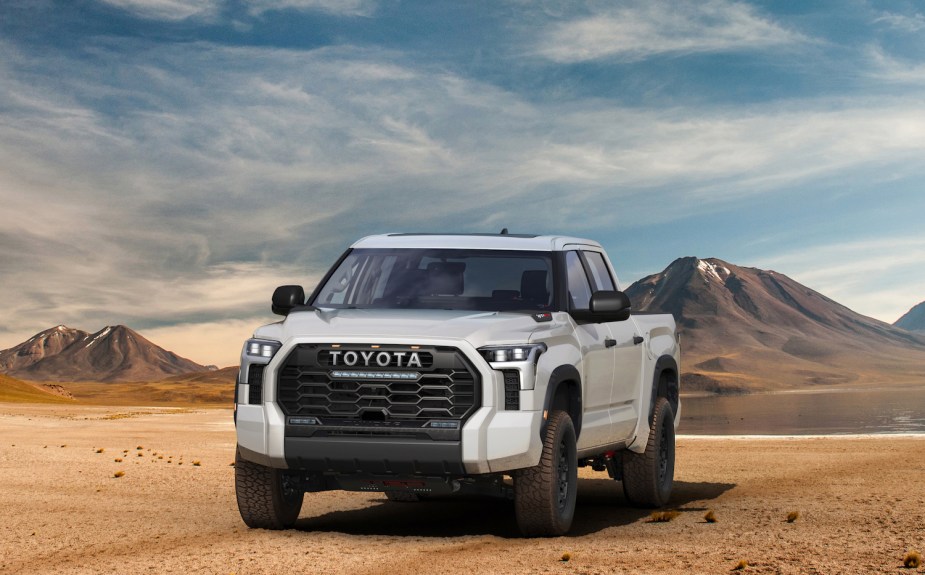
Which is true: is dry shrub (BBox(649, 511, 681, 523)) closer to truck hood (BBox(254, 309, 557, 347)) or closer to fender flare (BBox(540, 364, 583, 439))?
fender flare (BBox(540, 364, 583, 439))

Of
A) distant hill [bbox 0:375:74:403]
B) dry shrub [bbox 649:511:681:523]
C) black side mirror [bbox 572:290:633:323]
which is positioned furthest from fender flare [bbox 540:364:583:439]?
distant hill [bbox 0:375:74:403]

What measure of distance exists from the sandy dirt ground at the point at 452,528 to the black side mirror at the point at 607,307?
1.93 meters

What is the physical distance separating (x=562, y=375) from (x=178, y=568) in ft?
11.2

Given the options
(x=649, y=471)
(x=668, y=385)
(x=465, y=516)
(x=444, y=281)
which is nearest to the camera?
(x=444, y=281)

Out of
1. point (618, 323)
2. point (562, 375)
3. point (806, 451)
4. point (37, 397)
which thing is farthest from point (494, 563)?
point (37, 397)

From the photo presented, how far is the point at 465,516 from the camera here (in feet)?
39.9

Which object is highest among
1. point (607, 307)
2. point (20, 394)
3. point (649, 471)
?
point (20, 394)

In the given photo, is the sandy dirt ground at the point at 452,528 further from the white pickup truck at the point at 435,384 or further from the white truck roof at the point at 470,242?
the white truck roof at the point at 470,242

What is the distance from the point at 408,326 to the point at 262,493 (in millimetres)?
2139

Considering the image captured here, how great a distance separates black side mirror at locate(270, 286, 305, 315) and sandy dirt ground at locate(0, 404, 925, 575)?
6.46 ft

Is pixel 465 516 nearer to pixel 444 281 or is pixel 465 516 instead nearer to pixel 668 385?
pixel 444 281

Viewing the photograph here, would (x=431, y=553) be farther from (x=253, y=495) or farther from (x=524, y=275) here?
(x=524, y=275)

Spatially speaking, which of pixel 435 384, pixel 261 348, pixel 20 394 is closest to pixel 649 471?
pixel 435 384

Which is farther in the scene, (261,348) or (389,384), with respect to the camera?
(261,348)
